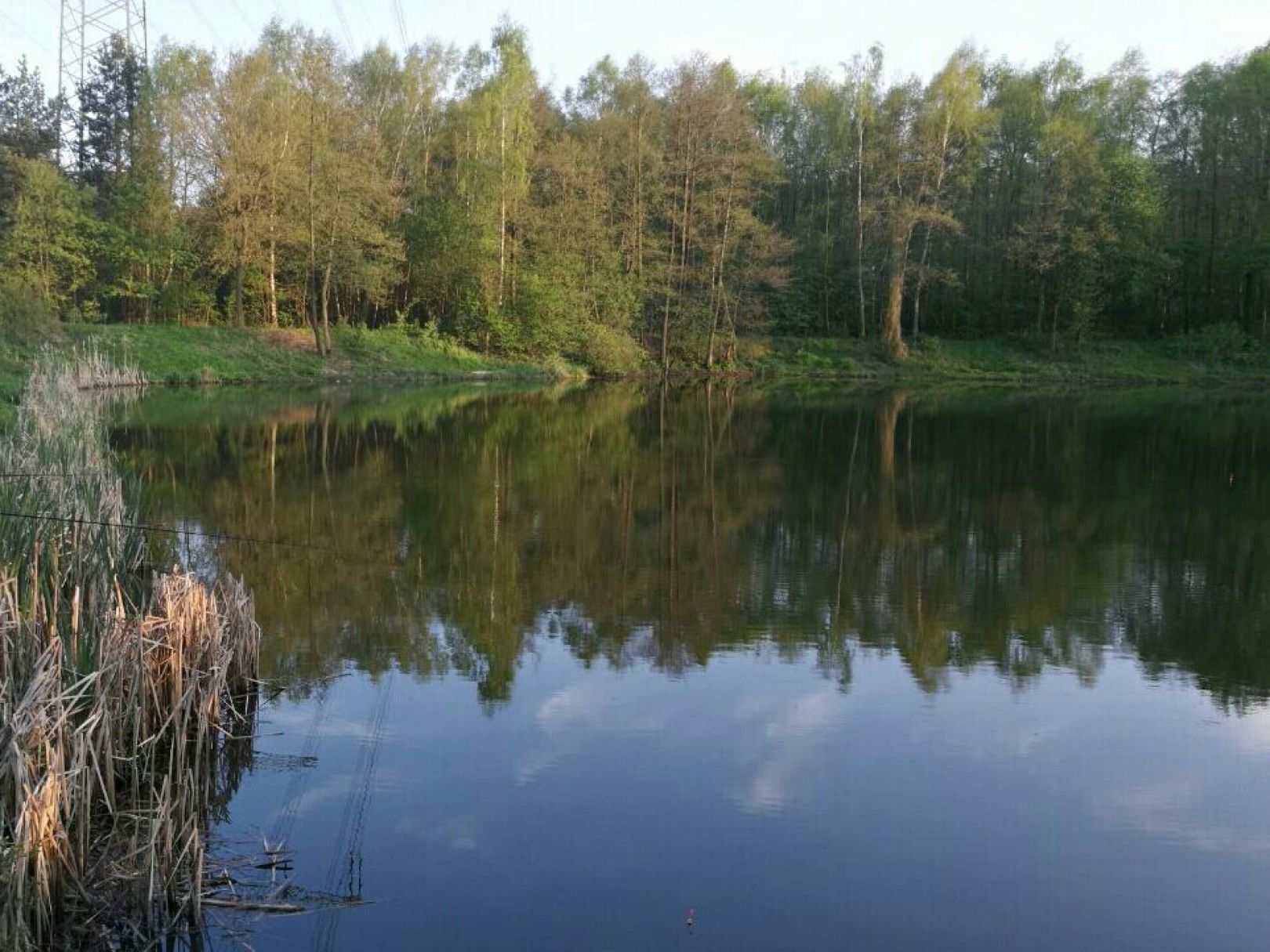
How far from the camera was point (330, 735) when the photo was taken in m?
7.57

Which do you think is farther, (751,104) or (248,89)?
(751,104)

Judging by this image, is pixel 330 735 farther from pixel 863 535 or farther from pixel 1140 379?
pixel 1140 379

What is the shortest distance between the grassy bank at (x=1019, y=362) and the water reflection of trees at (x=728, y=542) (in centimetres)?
2432

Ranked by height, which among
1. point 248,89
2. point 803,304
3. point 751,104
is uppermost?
point 751,104

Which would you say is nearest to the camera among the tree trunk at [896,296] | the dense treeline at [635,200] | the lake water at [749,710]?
the lake water at [749,710]

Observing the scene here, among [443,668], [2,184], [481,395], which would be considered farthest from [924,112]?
[443,668]

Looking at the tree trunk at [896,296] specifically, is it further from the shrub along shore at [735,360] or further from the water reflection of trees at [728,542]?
the water reflection of trees at [728,542]

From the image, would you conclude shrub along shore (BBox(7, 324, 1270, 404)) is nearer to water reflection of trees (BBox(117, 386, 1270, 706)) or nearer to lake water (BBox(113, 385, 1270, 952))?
water reflection of trees (BBox(117, 386, 1270, 706))

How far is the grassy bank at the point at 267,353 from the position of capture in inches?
1454

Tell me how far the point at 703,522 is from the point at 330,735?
8.86 m

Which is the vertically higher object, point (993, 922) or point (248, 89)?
point (248, 89)

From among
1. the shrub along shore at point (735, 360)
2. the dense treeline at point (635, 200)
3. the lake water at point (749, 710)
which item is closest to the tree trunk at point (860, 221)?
the dense treeline at point (635, 200)

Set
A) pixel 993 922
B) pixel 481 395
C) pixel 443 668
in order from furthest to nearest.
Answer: pixel 481 395
pixel 443 668
pixel 993 922

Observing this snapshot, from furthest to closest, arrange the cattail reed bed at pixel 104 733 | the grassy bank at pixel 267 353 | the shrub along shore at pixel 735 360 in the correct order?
the shrub along shore at pixel 735 360 < the grassy bank at pixel 267 353 < the cattail reed bed at pixel 104 733
